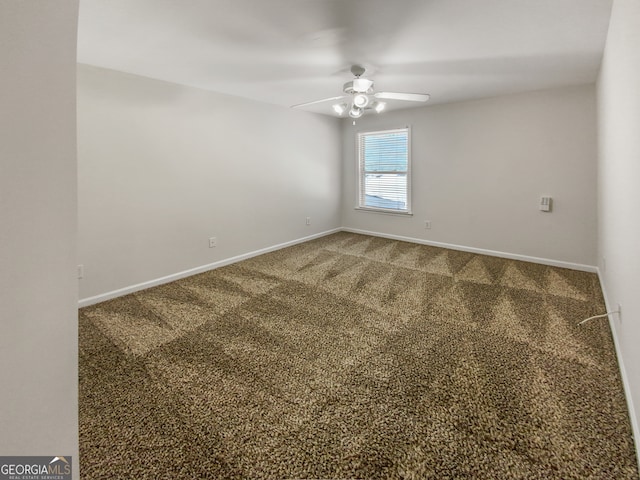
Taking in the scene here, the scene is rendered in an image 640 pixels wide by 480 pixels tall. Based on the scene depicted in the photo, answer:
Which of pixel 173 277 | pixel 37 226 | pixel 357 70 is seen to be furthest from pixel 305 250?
pixel 37 226

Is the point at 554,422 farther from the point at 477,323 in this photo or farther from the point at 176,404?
the point at 176,404

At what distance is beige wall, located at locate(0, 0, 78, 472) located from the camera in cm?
71

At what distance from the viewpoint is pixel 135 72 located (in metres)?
3.17

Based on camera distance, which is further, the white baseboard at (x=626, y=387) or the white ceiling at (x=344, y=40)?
the white ceiling at (x=344, y=40)

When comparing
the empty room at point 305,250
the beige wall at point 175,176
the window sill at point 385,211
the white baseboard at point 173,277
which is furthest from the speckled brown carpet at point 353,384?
the window sill at point 385,211

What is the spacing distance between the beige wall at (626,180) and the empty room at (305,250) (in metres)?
0.03

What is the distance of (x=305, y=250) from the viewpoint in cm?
506

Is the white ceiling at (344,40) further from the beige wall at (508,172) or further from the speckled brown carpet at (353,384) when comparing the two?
the speckled brown carpet at (353,384)

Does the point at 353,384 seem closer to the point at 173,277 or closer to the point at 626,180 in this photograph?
the point at 626,180

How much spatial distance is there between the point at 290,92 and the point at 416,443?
12.7 feet

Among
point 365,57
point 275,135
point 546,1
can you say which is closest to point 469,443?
point 546,1

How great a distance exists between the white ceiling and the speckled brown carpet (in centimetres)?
223

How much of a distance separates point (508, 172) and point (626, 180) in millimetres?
2683

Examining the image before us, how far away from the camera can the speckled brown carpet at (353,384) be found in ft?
4.65
